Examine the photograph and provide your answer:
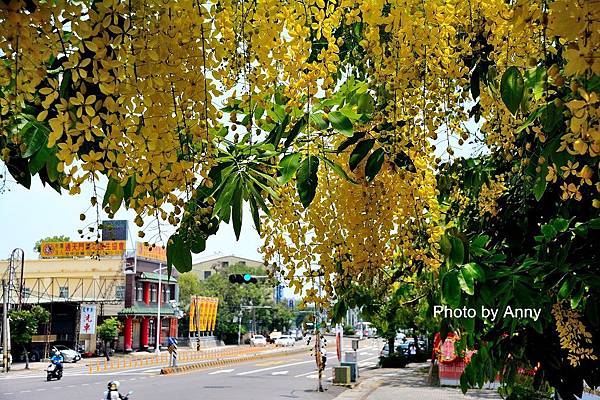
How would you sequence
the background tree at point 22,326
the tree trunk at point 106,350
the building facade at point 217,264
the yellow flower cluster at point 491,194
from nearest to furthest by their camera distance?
the yellow flower cluster at point 491,194 < the background tree at point 22,326 < the tree trunk at point 106,350 < the building facade at point 217,264

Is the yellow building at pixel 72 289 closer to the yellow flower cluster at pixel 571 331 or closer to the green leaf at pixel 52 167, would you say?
the yellow flower cluster at pixel 571 331

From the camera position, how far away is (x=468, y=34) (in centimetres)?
235

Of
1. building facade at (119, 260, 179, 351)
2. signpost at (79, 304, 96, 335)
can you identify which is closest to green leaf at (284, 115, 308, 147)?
signpost at (79, 304, 96, 335)

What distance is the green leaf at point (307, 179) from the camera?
193 centimetres

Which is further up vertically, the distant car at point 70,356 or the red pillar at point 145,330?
the red pillar at point 145,330

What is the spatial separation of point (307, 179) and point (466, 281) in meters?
1.11

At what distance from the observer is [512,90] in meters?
1.73

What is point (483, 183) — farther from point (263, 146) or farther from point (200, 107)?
point (200, 107)

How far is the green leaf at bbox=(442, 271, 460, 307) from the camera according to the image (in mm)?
2713

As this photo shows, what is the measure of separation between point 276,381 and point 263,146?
19.3 meters

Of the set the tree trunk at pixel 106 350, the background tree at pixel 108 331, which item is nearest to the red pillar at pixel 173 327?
the tree trunk at pixel 106 350

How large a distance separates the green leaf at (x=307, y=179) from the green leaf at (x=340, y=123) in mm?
119

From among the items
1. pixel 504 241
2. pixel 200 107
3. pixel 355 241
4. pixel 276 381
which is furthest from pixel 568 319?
pixel 276 381

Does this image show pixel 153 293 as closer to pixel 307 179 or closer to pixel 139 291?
pixel 139 291
